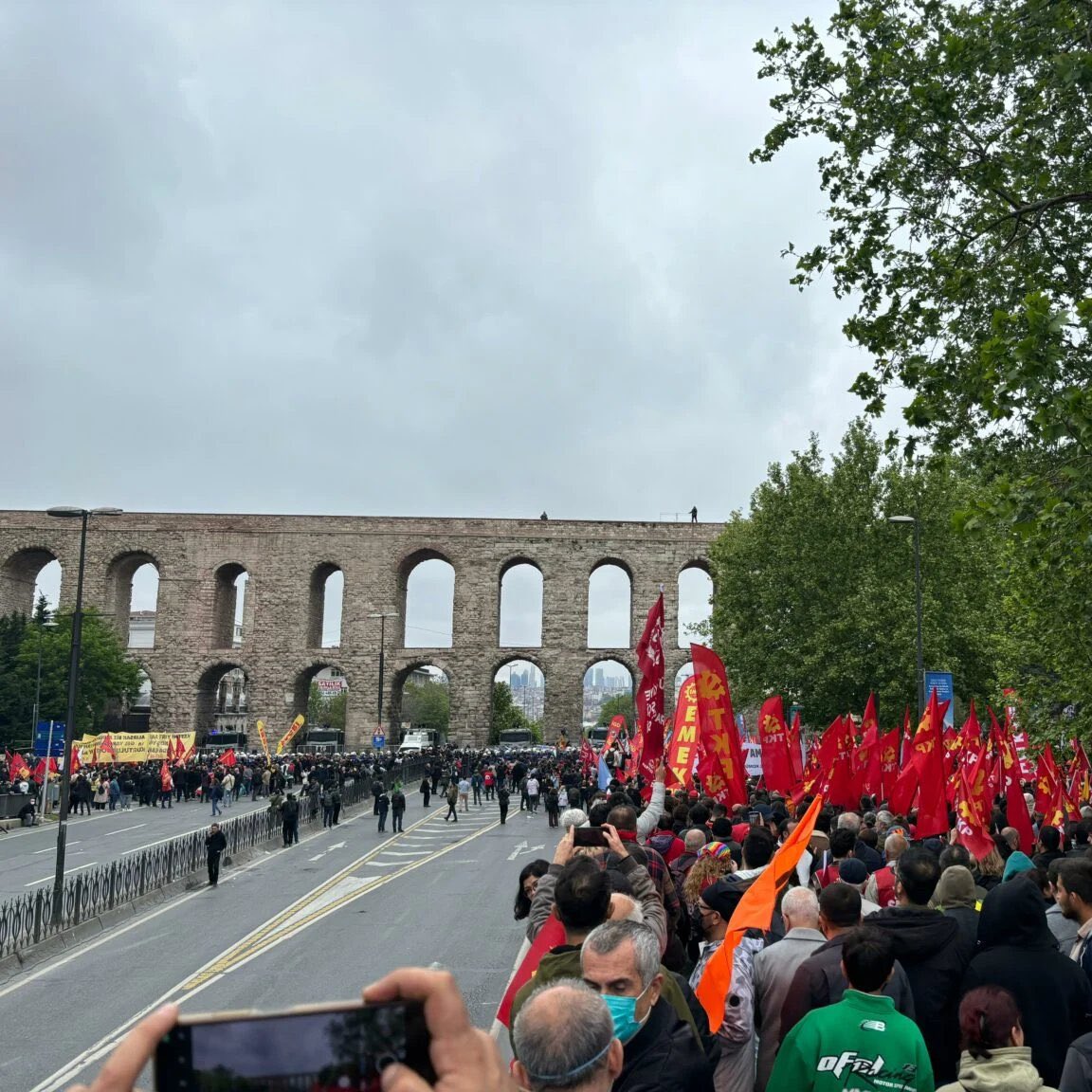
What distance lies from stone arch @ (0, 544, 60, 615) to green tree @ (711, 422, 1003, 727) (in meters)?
40.8

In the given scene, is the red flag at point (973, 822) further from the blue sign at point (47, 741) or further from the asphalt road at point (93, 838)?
the blue sign at point (47, 741)

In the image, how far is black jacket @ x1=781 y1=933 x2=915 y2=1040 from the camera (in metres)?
4.55

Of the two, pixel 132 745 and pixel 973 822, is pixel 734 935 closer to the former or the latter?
pixel 973 822

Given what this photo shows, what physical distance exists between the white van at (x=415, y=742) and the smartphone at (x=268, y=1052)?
180ft

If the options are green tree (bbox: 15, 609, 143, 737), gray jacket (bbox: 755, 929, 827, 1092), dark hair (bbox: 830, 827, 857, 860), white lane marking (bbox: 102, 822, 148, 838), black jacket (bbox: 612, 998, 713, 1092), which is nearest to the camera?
black jacket (bbox: 612, 998, 713, 1092)

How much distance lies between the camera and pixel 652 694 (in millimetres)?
14953

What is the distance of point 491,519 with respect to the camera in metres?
61.9

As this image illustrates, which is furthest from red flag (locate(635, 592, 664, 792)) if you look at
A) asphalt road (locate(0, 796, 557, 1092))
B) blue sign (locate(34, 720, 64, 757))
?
blue sign (locate(34, 720, 64, 757))

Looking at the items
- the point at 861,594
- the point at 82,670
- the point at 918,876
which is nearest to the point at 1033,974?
the point at 918,876

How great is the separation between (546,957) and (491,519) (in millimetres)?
57844

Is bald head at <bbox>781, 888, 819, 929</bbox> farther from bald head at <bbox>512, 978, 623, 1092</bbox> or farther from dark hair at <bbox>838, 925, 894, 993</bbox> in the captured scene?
bald head at <bbox>512, 978, 623, 1092</bbox>

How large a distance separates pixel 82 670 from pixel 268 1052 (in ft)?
201

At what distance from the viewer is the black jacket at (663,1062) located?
325 centimetres

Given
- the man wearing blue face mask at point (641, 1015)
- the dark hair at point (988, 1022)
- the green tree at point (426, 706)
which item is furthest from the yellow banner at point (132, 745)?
the green tree at point (426, 706)
